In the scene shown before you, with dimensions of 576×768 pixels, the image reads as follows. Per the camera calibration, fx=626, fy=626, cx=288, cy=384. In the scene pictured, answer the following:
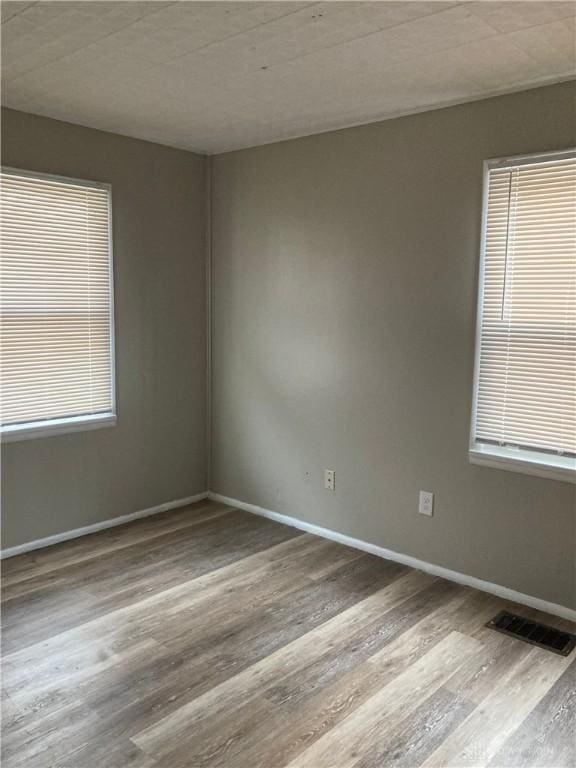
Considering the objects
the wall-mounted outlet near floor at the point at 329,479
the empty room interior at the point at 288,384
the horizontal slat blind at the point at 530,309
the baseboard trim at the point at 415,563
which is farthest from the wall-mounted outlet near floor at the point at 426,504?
the wall-mounted outlet near floor at the point at 329,479

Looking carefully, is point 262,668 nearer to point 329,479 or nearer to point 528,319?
point 329,479

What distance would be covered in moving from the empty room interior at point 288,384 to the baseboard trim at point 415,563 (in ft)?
0.06

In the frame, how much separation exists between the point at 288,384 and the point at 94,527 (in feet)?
4.82

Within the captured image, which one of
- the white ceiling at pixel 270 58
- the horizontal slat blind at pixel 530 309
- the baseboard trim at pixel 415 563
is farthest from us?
the baseboard trim at pixel 415 563

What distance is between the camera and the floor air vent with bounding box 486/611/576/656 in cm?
263

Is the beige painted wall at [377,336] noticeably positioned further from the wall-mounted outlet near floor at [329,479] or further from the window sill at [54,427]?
the window sill at [54,427]

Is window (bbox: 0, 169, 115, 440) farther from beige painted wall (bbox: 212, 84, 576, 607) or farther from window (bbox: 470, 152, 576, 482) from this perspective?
window (bbox: 470, 152, 576, 482)

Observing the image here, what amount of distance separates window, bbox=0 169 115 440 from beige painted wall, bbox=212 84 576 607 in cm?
86

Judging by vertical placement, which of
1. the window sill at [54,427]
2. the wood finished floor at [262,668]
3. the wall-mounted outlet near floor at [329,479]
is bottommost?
the wood finished floor at [262,668]

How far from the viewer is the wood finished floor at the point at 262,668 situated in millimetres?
2014

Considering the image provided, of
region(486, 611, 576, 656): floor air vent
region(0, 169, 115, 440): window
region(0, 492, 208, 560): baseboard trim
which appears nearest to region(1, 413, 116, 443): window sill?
region(0, 169, 115, 440): window

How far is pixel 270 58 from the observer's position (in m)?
2.52

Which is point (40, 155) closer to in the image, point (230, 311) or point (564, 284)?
point (230, 311)

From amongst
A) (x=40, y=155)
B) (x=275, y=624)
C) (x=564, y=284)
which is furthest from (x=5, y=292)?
(x=564, y=284)
